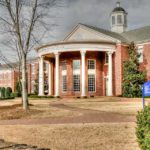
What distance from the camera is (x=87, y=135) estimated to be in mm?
13898

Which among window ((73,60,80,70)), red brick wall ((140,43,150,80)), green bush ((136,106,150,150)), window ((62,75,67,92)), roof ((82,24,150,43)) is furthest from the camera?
window ((62,75,67,92))

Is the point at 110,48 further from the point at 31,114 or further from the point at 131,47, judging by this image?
the point at 31,114

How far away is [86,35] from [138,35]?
6.89 m

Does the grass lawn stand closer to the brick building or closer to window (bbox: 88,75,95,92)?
the brick building

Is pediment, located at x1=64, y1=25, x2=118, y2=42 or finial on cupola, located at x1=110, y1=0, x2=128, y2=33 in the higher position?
finial on cupola, located at x1=110, y1=0, x2=128, y2=33

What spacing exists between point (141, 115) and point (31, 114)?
15.6 meters

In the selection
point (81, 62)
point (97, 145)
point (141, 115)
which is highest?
point (81, 62)

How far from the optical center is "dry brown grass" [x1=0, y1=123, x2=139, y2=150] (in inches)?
482

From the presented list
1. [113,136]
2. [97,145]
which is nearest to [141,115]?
[97,145]

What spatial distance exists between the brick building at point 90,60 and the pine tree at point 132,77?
1271 mm

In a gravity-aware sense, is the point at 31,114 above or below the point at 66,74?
below

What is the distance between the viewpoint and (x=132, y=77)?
42125 millimetres

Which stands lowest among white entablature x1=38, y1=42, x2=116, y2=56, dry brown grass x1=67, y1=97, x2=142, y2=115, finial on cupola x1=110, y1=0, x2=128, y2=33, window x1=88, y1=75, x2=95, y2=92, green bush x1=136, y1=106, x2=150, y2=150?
dry brown grass x1=67, y1=97, x2=142, y2=115

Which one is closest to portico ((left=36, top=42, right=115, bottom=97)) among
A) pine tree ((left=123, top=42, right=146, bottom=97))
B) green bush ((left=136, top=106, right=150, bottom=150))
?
pine tree ((left=123, top=42, right=146, bottom=97))
